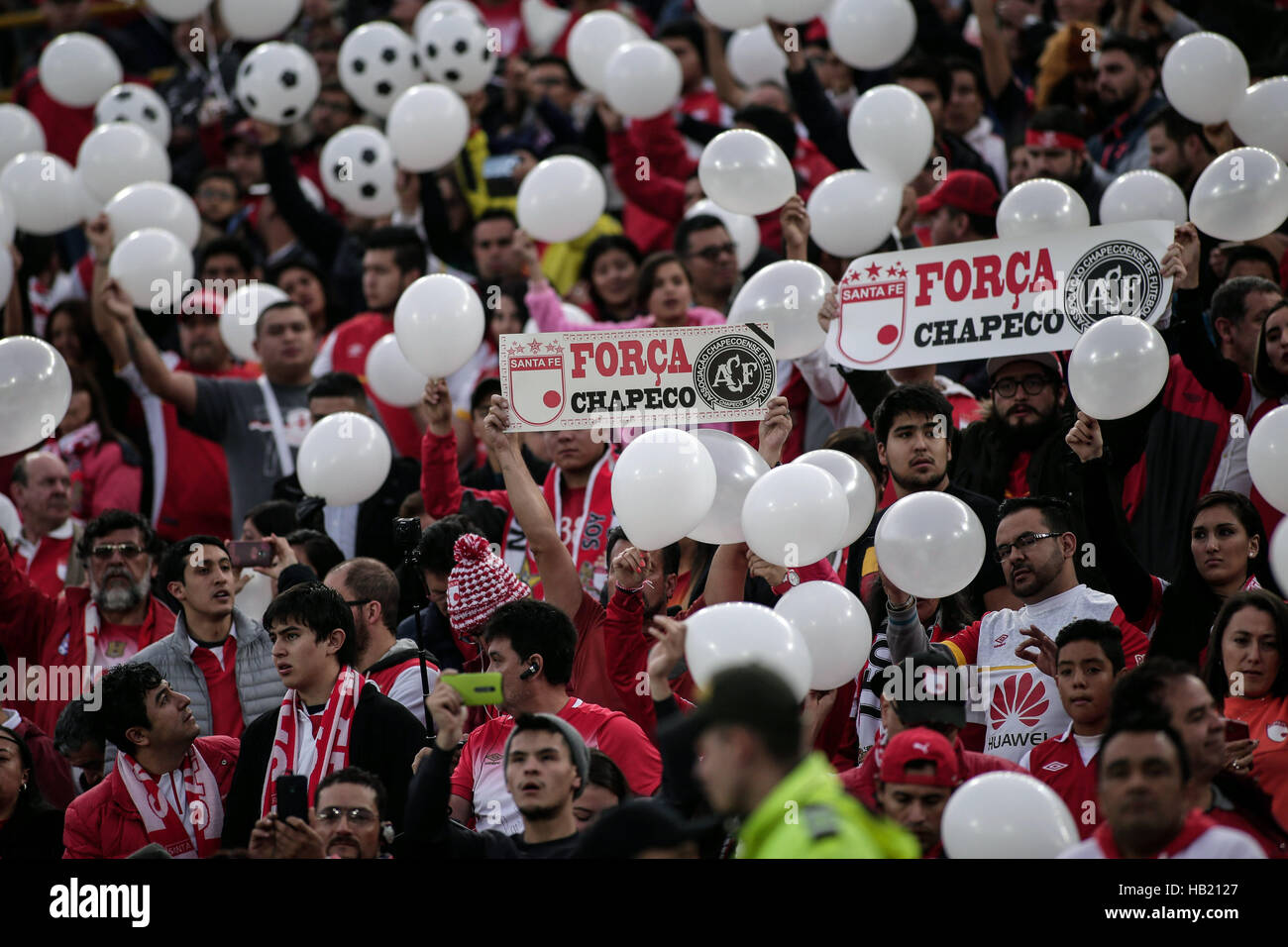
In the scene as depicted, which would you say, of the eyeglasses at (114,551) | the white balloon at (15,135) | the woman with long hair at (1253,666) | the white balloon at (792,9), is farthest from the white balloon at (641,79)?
the woman with long hair at (1253,666)

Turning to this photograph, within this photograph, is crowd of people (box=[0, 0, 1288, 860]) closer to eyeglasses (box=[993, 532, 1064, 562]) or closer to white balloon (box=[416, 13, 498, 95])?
eyeglasses (box=[993, 532, 1064, 562])

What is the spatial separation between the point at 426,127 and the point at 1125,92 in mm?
3648

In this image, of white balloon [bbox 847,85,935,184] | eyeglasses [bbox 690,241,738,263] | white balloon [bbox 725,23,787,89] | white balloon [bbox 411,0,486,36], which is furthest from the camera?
white balloon [bbox 725,23,787,89]

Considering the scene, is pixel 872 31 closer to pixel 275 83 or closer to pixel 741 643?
pixel 275 83

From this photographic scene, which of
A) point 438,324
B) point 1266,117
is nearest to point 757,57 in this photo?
point 1266,117

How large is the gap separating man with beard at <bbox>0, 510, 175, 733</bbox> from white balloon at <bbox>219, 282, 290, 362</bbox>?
192 cm

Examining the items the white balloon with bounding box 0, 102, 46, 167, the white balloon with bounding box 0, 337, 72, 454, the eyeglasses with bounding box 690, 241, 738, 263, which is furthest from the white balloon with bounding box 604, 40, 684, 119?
the white balloon with bounding box 0, 337, 72, 454

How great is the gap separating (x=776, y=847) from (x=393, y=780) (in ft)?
7.03

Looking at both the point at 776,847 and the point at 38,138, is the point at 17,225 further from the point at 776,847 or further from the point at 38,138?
the point at 776,847

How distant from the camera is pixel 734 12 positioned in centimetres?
845

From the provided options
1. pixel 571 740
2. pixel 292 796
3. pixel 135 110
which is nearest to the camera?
pixel 571 740

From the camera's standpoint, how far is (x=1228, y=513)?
17.8 feet

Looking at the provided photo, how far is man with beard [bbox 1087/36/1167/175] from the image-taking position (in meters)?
8.31

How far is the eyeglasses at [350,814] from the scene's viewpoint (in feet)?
15.2
